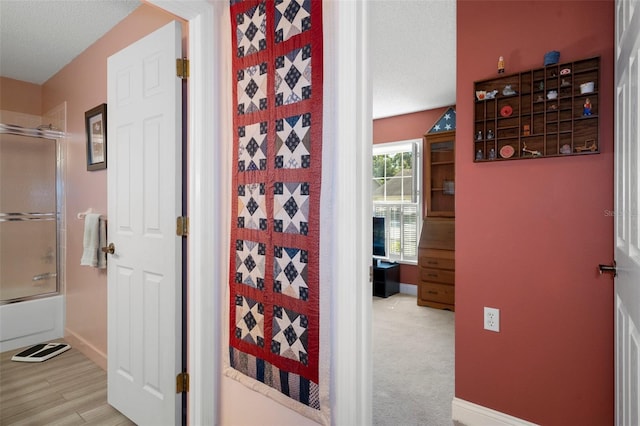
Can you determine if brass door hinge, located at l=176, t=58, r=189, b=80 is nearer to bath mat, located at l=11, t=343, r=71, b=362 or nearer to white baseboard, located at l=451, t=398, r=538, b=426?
white baseboard, located at l=451, t=398, r=538, b=426

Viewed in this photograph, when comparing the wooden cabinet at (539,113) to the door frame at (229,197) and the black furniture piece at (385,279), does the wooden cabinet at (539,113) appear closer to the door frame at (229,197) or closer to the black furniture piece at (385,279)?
the door frame at (229,197)

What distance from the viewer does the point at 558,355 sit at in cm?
171

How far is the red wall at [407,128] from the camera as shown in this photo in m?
4.81

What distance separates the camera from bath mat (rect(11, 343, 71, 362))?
2.79m

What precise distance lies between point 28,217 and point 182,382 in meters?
2.68

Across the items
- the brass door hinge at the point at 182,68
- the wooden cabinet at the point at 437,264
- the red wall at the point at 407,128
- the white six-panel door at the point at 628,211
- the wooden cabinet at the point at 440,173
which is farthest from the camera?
the red wall at the point at 407,128

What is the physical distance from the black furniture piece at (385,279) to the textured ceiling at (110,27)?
7.90ft

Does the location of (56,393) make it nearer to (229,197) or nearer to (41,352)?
(41,352)

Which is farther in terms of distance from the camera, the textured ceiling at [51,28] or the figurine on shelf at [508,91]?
the textured ceiling at [51,28]

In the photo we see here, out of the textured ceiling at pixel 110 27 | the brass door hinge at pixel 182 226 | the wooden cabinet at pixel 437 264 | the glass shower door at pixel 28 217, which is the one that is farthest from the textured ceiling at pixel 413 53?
the glass shower door at pixel 28 217

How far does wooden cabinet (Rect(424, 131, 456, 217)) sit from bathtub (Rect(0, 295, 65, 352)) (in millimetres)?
4181

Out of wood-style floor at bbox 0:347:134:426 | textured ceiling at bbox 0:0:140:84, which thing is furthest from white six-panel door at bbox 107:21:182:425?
textured ceiling at bbox 0:0:140:84

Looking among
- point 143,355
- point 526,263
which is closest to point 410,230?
point 526,263

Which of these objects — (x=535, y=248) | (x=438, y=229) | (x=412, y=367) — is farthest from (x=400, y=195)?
(x=535, y=248)
